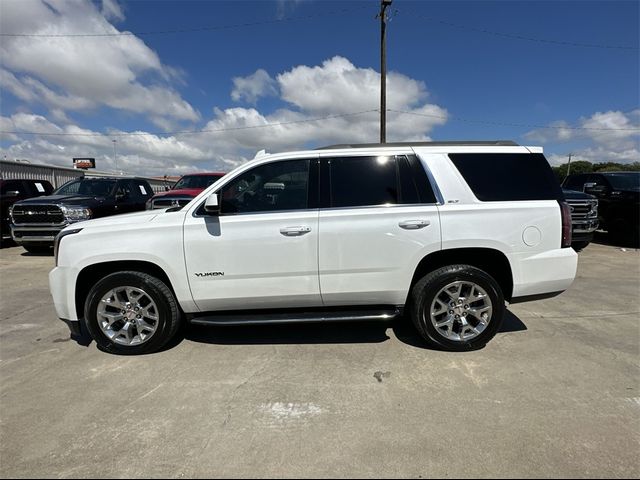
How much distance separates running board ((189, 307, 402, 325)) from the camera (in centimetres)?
359

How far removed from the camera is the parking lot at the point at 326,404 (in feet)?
7.63

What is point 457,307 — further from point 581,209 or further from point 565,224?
point 581,209

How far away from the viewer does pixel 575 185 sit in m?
11.8

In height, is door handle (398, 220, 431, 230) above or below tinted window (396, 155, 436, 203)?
below

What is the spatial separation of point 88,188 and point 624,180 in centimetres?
1461

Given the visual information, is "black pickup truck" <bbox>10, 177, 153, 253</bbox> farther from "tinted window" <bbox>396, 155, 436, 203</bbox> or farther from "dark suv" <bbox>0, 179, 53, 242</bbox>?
"tinted window" <bbox>396, 155, 436, 203</bbox>

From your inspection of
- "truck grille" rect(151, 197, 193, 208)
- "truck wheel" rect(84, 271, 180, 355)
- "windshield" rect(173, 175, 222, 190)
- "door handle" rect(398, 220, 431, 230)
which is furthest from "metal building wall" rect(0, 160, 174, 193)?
"door handle" rect(398, 220, 431, 230)

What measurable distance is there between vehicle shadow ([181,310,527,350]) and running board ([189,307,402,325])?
0.85 ft

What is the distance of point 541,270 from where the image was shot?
12.1 feet

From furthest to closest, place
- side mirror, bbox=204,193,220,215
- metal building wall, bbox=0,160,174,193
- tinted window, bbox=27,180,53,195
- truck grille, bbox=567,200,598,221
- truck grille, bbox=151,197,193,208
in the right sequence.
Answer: metal building wall, bbox=0,160,174,193, tinted window, bbox=27,180,53,195, truck grille, bbox=151,197,193,208, truck grille, bbox=567,200,598,221, side mirror, bbox=204,193,220,215

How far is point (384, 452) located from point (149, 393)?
1.92m

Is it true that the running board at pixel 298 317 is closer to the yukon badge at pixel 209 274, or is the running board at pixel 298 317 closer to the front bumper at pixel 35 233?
the yukon badge at pixel 209 274

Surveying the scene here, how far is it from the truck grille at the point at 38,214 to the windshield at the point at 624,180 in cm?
1407

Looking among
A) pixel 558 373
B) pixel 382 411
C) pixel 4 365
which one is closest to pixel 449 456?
pixel 382 411
